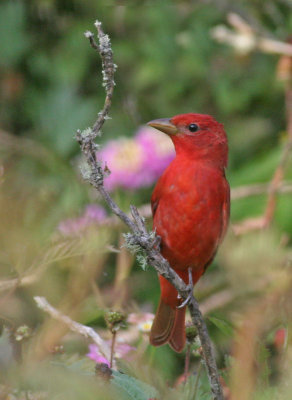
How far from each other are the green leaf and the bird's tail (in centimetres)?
52

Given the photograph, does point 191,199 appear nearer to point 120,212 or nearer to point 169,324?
point 169,324

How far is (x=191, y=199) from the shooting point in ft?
5.90

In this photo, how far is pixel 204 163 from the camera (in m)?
1.86

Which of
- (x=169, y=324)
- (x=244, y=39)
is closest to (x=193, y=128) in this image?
(x=169, y=324)

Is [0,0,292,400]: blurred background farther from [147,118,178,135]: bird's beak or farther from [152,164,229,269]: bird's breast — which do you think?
[147,118,178,135]: bird's beak

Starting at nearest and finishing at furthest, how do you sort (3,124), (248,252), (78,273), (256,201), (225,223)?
1. (78,273)
2. (248,252)
3. (225,223)
4. (256,201)
5. (3,124)

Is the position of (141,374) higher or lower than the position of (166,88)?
lower

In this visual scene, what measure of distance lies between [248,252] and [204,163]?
88 centimetres

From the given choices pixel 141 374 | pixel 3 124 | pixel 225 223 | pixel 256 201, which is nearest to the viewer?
pixel 141 374

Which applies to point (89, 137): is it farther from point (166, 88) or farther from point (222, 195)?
point (166, 88)

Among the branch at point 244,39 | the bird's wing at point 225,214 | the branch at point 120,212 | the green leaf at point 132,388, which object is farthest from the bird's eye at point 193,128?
the branch at point 244,39

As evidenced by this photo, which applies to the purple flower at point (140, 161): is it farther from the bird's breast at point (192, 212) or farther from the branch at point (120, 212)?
the branch at point (120, 212)

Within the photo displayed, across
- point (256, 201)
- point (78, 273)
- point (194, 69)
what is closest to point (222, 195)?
point (78, 273)

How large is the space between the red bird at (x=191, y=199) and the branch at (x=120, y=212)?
590 mm
